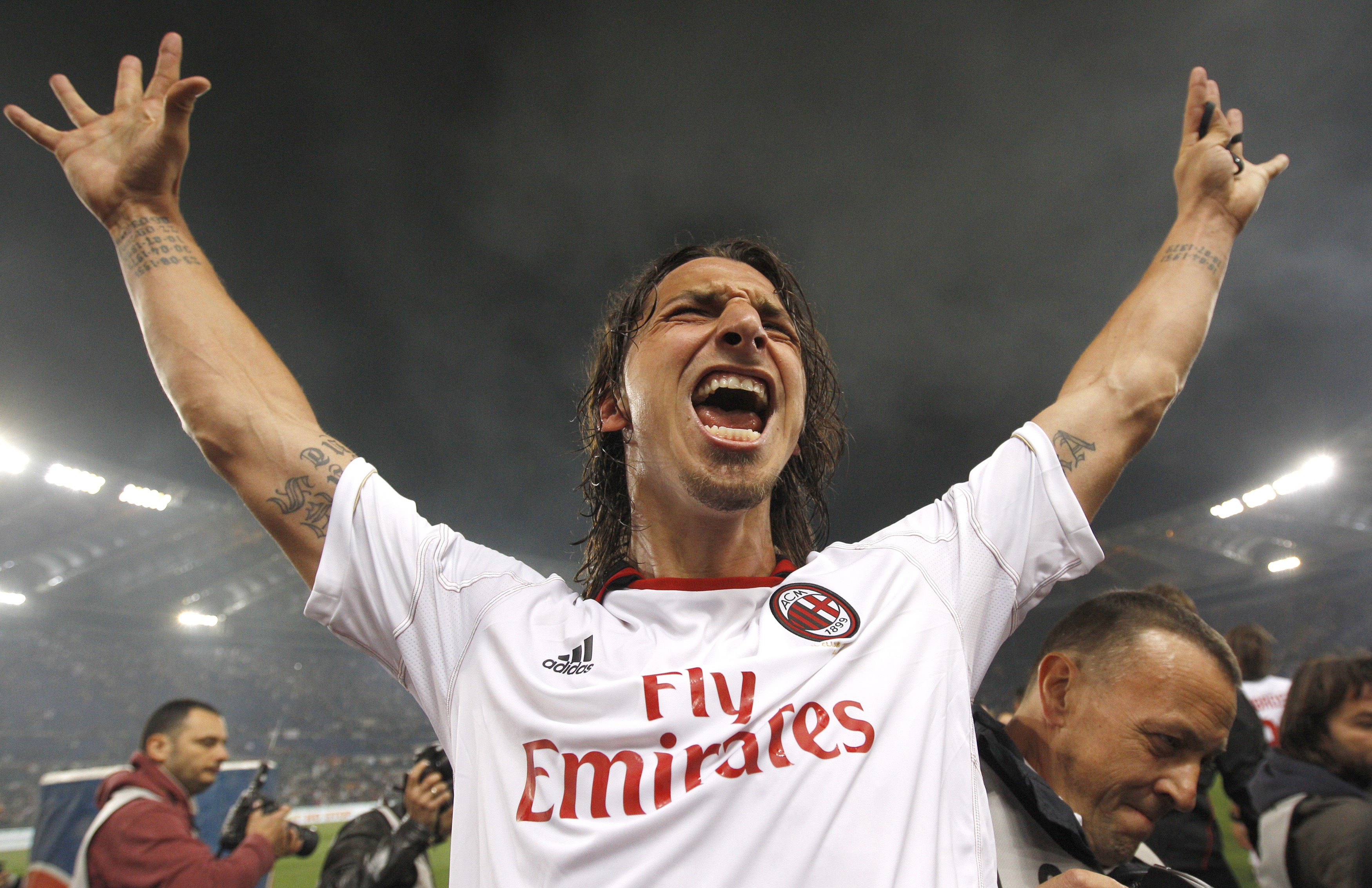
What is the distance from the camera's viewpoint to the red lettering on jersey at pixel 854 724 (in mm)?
1184

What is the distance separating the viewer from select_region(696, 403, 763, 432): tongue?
5.78 feet

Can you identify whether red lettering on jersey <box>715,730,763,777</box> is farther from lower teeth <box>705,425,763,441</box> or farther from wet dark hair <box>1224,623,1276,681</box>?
wet dark hair <box>1224,623,1276,681</box>

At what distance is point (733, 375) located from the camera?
5.74 ft

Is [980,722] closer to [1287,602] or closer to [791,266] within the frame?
[791,266]

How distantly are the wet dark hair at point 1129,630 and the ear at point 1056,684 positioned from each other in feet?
0.14

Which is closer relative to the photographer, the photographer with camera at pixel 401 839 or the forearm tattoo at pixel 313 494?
the forearm tattoo at pixel 313 494

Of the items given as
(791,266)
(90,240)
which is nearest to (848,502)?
(90,240)

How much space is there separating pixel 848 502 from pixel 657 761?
23.2m

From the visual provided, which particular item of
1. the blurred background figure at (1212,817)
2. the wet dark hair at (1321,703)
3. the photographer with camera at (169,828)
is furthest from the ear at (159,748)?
the wet dark hair at (1321,703)

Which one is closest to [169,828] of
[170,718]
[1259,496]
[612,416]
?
[170,718]

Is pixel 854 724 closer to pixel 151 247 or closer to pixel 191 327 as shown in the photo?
pixel 191 327

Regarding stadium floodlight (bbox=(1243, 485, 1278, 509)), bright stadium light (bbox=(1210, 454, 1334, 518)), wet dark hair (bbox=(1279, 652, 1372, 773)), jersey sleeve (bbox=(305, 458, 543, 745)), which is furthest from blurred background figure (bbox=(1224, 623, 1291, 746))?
stadium floodlight (bbox=(1243, 485, 1278, 509))

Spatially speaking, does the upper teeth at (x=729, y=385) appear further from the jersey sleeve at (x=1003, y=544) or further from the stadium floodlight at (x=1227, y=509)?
the stadium floodlight at (x=1227, y=509)

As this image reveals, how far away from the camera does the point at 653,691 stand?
1.27 m
